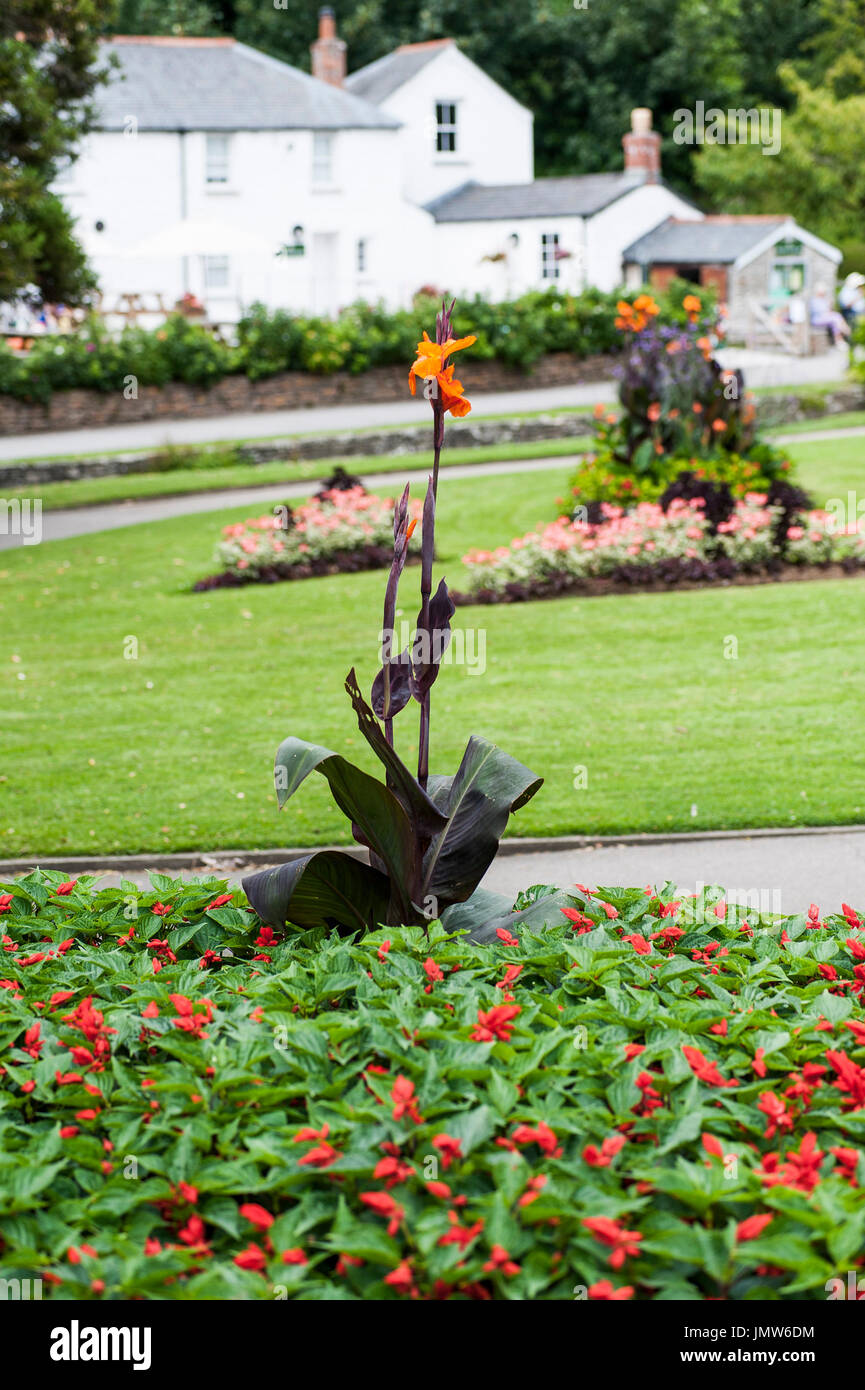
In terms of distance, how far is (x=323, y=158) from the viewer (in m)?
42.3

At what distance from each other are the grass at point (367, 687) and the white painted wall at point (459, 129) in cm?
3617

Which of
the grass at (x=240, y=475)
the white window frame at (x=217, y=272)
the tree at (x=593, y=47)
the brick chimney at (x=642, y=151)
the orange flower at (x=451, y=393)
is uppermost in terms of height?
the tree at (x=593, y=47)

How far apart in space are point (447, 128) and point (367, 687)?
137ft

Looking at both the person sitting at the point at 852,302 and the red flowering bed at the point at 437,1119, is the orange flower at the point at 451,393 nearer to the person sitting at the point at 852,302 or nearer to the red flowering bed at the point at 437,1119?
the red flowering bed at the point at 437,1119

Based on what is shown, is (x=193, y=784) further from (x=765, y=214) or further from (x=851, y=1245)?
(x=765, y=214)

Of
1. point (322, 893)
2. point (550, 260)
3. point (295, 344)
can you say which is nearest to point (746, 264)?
point (550, 260)

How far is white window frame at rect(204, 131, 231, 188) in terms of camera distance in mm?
40531

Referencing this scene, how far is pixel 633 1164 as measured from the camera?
2990 millimetres

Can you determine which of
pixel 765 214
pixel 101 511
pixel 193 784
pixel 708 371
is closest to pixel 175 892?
pixel 193 784

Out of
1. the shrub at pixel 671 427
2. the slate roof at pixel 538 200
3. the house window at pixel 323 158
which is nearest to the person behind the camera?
the shrub at pixel 671 427

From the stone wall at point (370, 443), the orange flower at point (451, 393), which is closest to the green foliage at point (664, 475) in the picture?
the stone wall at point (370, 443)

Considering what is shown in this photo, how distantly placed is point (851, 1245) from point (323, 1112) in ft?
3.65

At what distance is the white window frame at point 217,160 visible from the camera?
133 ft

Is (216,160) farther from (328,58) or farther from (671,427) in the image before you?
(671,427)
